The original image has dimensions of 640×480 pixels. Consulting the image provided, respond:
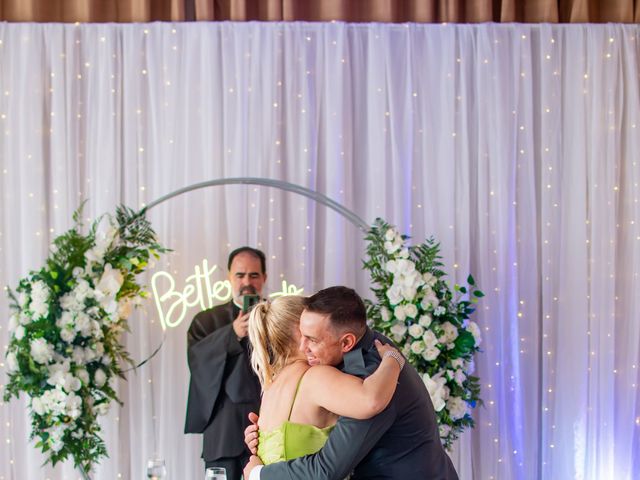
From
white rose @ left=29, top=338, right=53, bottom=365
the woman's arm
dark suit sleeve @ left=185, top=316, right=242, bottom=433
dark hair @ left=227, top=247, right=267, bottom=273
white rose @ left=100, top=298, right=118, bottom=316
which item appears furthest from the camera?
dark hair @ left=227, top=247, right=267, bottom=273

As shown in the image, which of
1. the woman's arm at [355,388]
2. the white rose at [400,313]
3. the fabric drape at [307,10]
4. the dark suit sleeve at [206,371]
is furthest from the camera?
the fabric drape at [307,10]

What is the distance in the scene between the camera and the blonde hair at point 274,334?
10.1ft

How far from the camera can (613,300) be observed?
5602mm

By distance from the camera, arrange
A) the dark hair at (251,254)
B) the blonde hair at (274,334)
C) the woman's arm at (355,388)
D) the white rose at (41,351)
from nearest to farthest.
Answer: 1. the woman's arm at (355,388)
2. the blonde hair at (274,334)
3. the white rose at (41,351)
4. the dark hair at (251,254)

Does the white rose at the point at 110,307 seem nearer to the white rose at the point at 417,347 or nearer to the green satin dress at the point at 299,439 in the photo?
the white rose at the point at 417,347

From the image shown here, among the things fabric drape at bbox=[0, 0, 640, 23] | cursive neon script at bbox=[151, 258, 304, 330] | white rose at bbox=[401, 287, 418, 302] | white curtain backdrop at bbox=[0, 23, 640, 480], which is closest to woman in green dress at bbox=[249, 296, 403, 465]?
white rose at bbox=[401, 287, 418, 302]

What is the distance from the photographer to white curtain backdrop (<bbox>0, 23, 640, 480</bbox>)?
548 centimetres

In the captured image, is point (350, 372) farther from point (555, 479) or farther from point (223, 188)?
point (555, 479)

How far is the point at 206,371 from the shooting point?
5.06 m

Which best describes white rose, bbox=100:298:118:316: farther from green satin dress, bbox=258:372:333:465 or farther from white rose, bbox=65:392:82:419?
green satin dress, bbox=258:372:333:465

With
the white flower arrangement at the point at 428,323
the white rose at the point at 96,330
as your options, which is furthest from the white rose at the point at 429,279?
the white rose at the point at 96,330

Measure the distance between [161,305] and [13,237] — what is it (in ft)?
3.29

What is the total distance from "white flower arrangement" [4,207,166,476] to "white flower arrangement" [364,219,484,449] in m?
1.29

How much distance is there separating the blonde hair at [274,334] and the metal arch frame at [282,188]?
2.04 m
